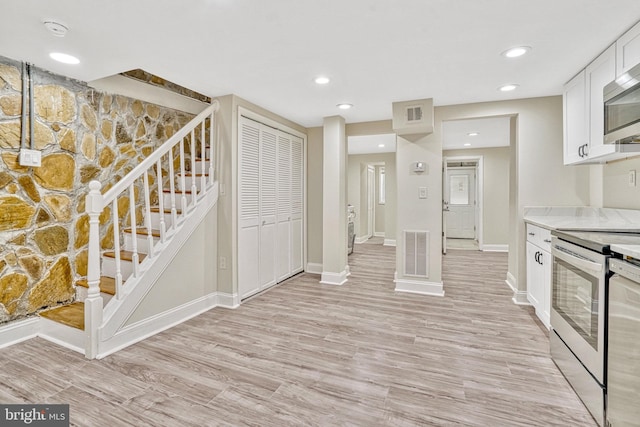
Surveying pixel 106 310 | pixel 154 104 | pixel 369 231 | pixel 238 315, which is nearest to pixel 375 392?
pixel 238 315

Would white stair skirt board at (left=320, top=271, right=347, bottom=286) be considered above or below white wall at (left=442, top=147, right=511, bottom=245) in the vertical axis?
below

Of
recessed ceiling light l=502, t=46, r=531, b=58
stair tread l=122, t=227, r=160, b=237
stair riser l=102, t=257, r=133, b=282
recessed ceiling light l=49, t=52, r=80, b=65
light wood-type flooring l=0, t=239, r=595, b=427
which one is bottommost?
light wood-type flooring l=0, t=239, r=595, b=427

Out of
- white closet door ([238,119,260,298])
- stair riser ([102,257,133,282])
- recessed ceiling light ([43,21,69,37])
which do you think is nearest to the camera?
recessed ceiling light ([43,21,69,37])

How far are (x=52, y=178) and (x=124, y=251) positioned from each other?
0.89m

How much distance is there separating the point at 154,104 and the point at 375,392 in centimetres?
361

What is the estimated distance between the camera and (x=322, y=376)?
2.08 meters

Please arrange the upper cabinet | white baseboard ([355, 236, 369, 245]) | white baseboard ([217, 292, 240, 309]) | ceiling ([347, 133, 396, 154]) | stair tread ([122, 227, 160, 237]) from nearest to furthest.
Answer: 1. the upper cabinet
2. stair tread ([122, 227, 160, 237])
3. white baseboard ([217, 292, 240, 309])
4. ceiling ([347, 133, 396, 154])
5. white baseboard ([355, 236, 369, 245])

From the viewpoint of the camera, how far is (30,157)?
8.63 ft

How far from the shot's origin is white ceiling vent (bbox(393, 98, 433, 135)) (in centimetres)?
361

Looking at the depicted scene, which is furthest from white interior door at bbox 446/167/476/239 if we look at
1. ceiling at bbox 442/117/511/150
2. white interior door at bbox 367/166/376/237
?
ceiling at bbox 442/117/511/150

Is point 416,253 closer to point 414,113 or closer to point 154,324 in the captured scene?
point 414,113

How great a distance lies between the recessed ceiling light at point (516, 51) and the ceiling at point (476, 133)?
5.56 feet

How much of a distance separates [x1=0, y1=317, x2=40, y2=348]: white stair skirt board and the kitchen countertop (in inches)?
170

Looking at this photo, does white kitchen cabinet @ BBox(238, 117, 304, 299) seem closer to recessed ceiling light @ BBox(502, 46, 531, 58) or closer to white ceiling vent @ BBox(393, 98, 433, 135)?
white ceiling vent @ BBox(393, 98, 433, 135)
